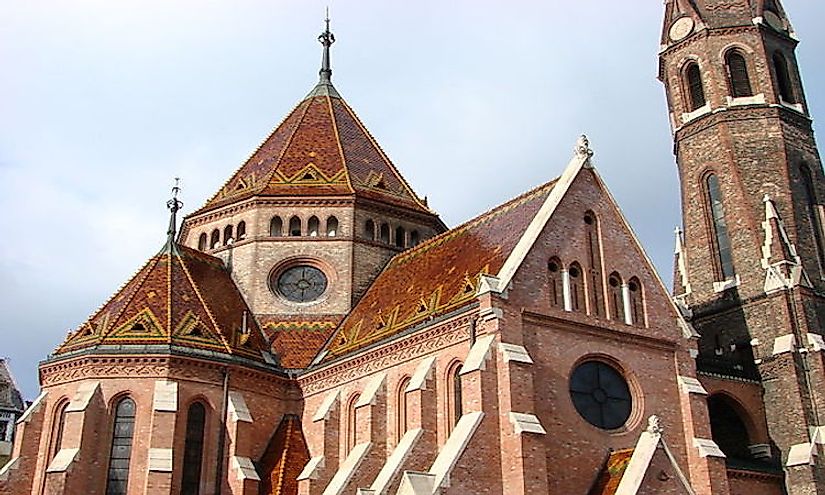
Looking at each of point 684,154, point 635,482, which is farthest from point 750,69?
point 635,482

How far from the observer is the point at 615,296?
99.2 ft

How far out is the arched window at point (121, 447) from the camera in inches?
1218

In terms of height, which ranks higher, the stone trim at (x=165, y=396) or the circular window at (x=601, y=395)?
the stone trim at (x=165, y=396)

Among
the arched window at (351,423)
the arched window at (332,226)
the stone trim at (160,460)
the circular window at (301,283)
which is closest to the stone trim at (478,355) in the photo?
the arched window at (351,423)

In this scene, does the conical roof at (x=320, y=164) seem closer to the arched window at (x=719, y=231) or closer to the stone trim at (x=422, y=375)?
the arched window at (x=719, y=231)

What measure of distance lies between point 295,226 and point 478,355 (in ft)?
53.7

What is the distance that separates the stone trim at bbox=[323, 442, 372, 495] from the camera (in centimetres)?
2880

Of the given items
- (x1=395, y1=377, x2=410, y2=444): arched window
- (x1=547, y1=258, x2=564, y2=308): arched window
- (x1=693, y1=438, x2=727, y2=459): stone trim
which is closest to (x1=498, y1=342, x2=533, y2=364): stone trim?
(x1=547, y1=258, x2=564, y2=308): arched window

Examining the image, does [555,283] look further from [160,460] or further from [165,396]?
[160,460]

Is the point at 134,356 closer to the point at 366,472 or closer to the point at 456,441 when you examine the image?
the point at 366,472

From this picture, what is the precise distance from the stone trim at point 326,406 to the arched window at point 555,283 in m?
8.96

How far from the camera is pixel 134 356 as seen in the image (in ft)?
106

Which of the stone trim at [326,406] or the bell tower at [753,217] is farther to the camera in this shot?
the bell tower at [753,217]

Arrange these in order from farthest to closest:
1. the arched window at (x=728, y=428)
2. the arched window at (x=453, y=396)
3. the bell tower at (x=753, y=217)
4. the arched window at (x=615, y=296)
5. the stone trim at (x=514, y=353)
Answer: the arched window at (x=728, y=428), the bell tower at (x=753, y=217), the arched window at (x=615, y=296), the arched window at (x=453, y=396), the stone trim at (x=514, y=353)
